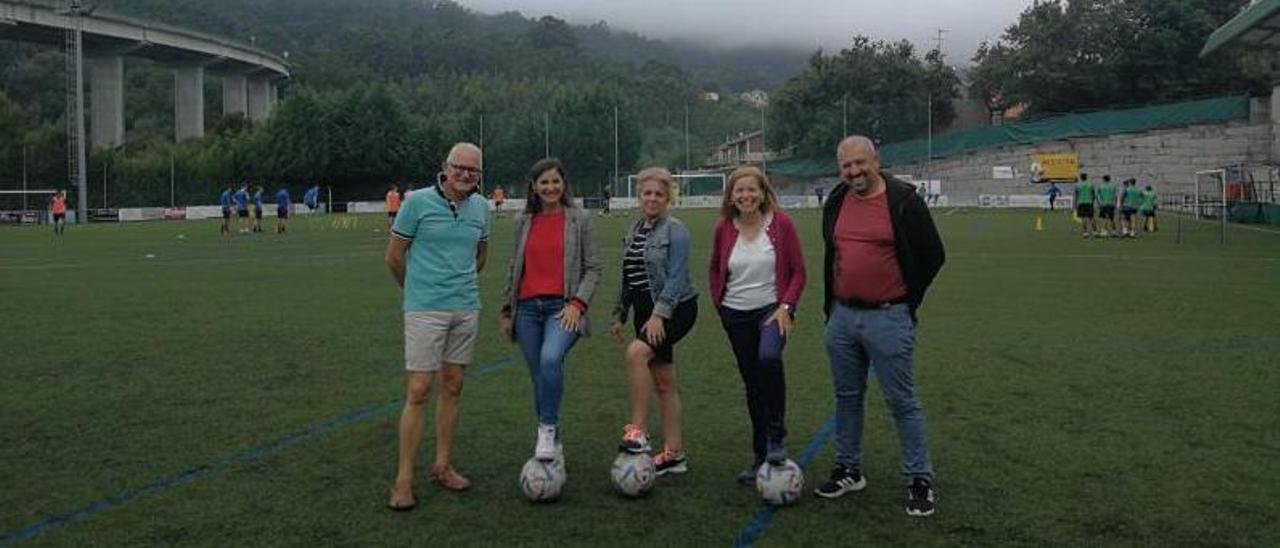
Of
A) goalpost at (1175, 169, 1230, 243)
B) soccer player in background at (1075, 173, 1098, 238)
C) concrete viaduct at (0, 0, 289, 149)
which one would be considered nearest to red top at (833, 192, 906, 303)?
soccer player in background at (1075, 173, 1098, 238)

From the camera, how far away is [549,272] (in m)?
6.00

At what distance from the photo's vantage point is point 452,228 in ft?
19.3

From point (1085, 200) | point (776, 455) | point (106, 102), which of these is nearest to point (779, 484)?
point (776, 455)

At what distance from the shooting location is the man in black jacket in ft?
17.6

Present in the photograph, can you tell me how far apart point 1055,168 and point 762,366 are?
2466 inches

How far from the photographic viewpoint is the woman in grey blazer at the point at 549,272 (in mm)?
5926

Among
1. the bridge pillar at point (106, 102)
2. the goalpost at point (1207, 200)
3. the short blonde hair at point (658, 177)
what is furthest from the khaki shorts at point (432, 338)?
the bridge pillar at point (106, 102)

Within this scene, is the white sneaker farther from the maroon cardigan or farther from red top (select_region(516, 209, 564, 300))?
the maroon cardigan

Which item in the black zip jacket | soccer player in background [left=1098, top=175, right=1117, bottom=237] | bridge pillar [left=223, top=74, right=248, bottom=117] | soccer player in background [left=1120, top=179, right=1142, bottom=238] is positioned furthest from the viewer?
bridge pillar [left=223, top=74, right=248, bottom=117]

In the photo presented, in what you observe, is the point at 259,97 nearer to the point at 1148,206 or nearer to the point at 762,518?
the point at 1148,206

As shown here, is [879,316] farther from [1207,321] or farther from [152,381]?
[1207,321]

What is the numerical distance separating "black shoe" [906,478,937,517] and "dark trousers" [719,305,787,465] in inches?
28.1

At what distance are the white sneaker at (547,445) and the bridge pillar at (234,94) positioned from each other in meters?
95.0

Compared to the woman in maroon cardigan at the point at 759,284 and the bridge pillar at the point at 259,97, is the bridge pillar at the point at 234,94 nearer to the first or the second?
the bridge pillar at the point at 259,97
